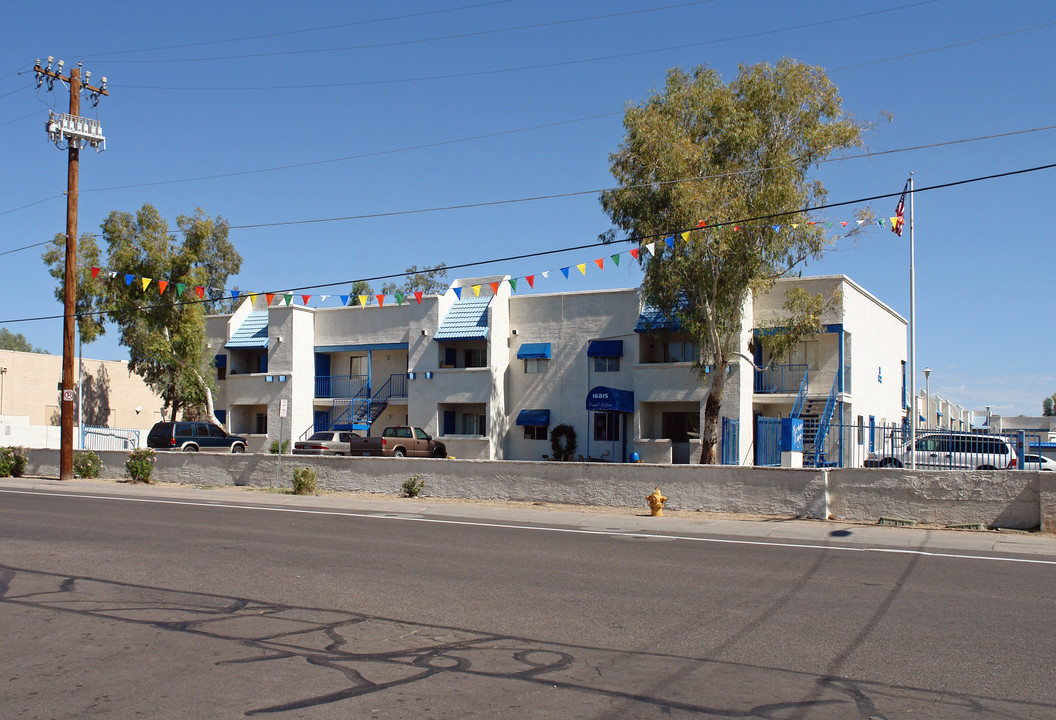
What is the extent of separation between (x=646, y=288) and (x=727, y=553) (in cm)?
1681

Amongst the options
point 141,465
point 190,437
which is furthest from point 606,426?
point 190,437

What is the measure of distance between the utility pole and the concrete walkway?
410cm

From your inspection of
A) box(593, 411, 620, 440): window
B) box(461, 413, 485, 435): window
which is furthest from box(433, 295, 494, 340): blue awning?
box(593, 411, 620, 440): window

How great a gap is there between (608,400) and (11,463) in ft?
69.2

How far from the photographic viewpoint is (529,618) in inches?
336

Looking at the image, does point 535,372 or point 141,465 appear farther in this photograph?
point 535,372

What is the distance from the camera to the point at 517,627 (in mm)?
8156

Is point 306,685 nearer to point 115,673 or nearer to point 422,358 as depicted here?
point 115,673

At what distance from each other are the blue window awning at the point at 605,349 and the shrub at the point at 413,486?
14.1m

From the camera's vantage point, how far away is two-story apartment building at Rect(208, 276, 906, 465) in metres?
32.8

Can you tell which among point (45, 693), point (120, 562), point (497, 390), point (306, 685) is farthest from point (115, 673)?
point (497, 390)

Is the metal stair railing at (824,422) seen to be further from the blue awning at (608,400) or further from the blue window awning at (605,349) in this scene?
the blue window awning at (605,349)

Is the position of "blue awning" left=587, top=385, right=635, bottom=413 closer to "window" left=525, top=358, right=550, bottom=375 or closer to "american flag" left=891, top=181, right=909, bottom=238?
"window" left=525, top=358, right=550, bottom=375

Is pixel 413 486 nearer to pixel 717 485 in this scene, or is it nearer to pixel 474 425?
pixel 717 485
